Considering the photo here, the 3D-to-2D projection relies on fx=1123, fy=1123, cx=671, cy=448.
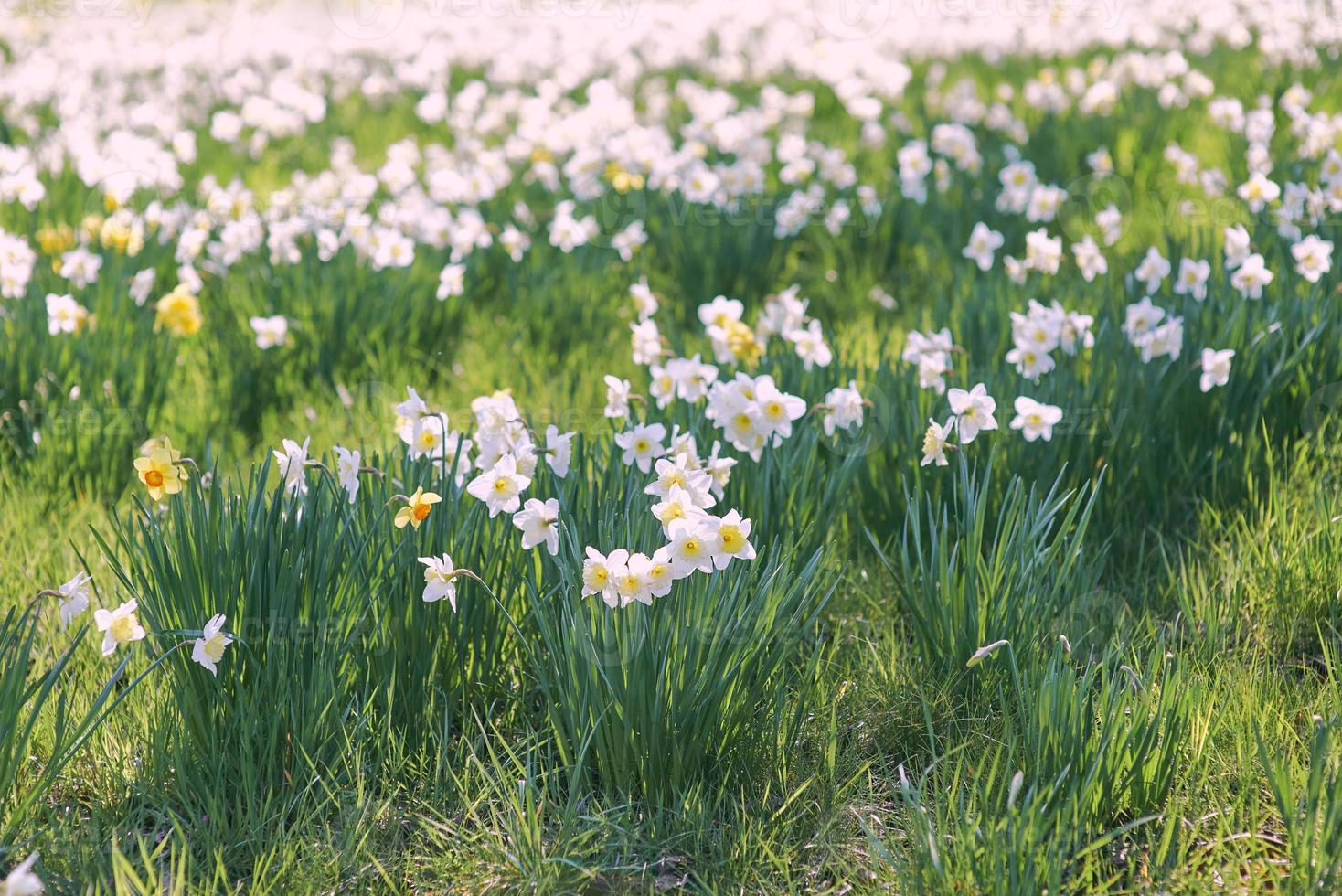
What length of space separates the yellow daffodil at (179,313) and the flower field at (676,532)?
2 cm

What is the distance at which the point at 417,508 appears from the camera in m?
1.91

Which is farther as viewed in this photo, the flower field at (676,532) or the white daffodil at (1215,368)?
the white daffodil at (1215,368)

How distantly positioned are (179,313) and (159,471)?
74.4 inches

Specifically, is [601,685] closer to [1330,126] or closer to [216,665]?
[216,665]

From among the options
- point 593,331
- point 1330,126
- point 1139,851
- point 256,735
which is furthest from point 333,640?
point 1330,126

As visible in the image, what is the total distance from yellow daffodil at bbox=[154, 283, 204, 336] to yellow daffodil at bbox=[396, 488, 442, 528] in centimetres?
207

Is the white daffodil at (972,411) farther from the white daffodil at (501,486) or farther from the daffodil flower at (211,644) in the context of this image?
the daffodil flower at (211,644)

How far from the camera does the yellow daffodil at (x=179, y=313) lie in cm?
362

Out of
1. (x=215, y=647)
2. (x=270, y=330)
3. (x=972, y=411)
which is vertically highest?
(x=972, y=411)

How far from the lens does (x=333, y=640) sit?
1.93 m

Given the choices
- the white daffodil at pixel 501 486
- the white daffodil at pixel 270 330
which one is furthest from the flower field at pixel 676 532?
the white daffodil at pixel 270 330

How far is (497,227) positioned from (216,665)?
9.61 ft

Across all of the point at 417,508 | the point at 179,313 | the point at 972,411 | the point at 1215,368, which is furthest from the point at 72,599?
the point at 1215,368

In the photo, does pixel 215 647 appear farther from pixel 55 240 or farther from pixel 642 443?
pixel 55 240
